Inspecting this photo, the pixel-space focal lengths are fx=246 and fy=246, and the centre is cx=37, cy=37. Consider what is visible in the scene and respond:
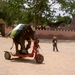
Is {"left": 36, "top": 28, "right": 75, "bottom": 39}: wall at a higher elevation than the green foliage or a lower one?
lower

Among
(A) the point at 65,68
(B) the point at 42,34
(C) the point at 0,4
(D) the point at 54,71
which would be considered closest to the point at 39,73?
(D) the point at 54,71

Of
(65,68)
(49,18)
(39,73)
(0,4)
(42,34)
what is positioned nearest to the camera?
(39,73)

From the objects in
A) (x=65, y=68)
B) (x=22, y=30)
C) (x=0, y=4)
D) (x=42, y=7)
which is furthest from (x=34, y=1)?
(x=65, y=68)

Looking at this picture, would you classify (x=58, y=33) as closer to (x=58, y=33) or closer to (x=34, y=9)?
(x=58, y=33)

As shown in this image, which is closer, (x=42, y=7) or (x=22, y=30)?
(x=22, y=30)

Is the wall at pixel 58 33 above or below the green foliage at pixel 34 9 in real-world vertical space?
below

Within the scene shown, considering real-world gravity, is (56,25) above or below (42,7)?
below

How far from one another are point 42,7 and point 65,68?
25867 millimetres

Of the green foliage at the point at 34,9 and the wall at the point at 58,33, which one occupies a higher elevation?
the green foliage at the point at 34,9

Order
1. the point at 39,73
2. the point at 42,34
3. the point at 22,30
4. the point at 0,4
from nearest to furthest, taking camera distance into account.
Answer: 1. the point at 39,73
2. the point at 22,30
3. the point at 42,34
4. the point at 0,4

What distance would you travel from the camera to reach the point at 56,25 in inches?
2108

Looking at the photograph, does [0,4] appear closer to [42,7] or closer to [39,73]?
[42,7]

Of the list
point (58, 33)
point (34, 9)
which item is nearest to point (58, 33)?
point (58, 33)

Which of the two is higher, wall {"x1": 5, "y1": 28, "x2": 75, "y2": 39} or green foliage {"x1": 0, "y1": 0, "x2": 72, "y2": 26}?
green foliage {"x1": 0, "y1": 0, "x2": 72, "y2": 26}
